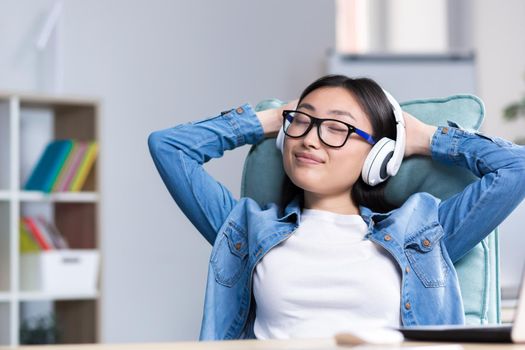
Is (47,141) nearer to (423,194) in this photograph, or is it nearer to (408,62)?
(408,62)

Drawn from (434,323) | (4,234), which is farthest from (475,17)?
(434,323)

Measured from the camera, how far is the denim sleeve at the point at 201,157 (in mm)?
1913

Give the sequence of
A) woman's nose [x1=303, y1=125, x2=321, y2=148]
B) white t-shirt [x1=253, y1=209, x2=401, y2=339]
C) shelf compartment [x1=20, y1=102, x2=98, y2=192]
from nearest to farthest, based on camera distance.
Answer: white t-shirt [x1=253, y1=209, x2=401, y2=339], woman's nose [x1=303, y1=125, x2=321, y2=148], shelf compartment [x1=20, y1=102, x2=98, y2=192]

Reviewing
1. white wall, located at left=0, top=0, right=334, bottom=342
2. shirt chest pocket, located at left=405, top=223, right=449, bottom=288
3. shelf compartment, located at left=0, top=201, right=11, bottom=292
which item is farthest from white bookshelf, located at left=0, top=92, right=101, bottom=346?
shirt chest pocket, located at left=405, top=223, right=449, bottom=288

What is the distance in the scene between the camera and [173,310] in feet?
14.6

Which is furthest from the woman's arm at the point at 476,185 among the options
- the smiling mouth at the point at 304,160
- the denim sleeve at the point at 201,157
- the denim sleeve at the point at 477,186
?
the denim sleeve at the point at 201,157

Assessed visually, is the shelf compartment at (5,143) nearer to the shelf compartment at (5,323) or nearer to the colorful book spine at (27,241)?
the colorful book spine at (27,241)

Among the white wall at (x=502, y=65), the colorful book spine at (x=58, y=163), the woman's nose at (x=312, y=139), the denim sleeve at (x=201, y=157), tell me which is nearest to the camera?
the woman's nose at (x=312, y=139)

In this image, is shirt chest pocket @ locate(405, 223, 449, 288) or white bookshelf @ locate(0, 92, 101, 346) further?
white bookshelf @ locate(0, 92, 101, 346)

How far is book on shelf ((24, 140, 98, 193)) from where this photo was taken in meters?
3.79

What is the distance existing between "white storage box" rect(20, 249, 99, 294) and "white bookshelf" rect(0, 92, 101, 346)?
3cm

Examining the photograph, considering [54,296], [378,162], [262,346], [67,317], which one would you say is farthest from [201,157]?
[67,317]

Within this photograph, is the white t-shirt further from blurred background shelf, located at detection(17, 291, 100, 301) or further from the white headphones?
blurred background shelf, located at detection(17, 291, 100, 301)

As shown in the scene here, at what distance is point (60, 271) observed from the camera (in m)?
3.76
